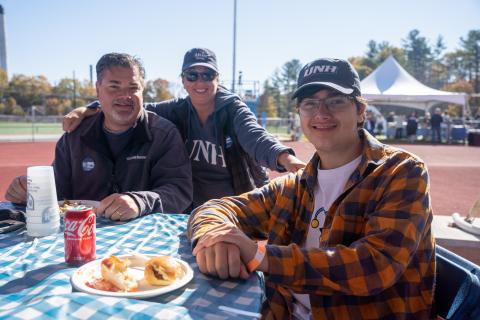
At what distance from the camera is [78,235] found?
1.52m

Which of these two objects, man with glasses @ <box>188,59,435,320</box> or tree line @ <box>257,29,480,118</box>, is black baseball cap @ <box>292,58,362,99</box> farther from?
tree line @ <box>257,29,480,118</box>


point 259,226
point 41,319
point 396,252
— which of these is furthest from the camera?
point 259,226

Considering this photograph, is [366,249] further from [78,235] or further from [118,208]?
[118,208]

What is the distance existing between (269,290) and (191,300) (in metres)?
0.68

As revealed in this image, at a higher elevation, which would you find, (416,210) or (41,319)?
(416,210)

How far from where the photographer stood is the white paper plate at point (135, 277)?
3.97 feet

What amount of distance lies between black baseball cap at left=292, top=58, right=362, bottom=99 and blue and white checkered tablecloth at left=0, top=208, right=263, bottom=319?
91cm

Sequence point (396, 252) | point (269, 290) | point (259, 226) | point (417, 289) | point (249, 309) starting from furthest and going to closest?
point (259, 226), point (269, 290), point (417, 289), point (396, 252), point (249, 309)

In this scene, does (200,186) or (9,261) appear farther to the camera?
(200,186)

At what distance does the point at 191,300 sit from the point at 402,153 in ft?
3.27

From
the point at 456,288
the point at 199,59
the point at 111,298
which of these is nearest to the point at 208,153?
Result: the point at 199,59

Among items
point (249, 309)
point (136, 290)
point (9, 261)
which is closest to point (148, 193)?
point (9, 261)

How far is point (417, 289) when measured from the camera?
155cm

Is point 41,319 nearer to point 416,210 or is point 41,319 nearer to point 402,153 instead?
point 416,210
